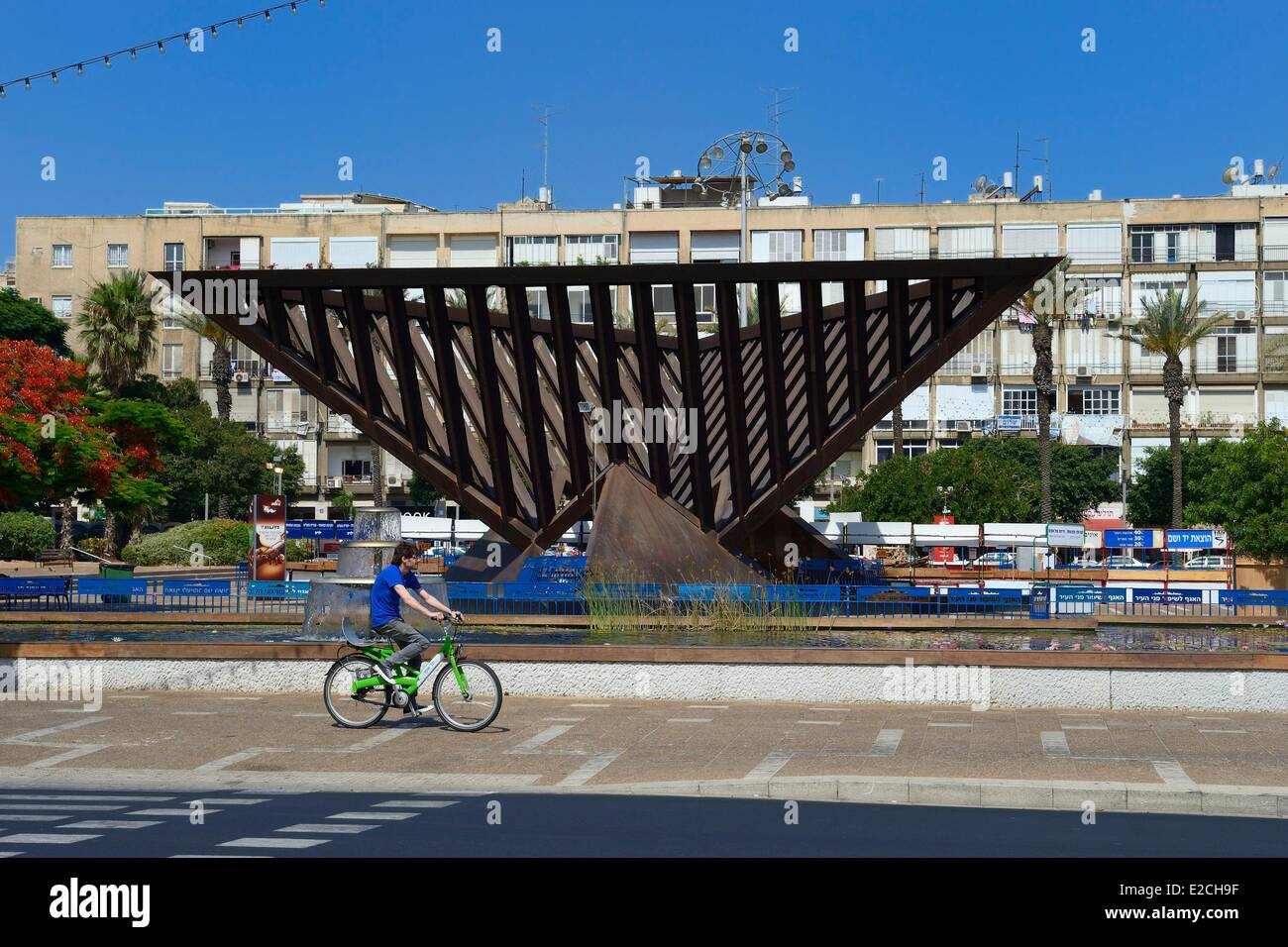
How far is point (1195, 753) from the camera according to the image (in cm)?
1253

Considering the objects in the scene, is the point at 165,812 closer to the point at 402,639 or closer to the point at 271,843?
the point at 271,843

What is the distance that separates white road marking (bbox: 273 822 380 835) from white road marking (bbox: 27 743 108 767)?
3788 mm

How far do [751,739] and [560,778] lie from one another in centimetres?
248

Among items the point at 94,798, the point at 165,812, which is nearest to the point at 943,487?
the point at 94,798

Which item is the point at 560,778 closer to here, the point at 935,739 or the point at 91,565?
the point at 935,739

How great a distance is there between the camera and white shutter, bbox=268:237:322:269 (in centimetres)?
8469

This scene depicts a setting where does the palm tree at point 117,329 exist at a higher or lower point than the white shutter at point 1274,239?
lower

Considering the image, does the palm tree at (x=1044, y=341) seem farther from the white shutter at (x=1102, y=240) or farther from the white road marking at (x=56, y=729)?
the white road marking at (x=56, y=729)

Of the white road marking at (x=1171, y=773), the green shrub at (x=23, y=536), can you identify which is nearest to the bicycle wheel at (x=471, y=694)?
the white road marking at (x=1171, y=773)

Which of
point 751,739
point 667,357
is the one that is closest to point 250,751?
point 751,739

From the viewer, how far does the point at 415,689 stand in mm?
13984

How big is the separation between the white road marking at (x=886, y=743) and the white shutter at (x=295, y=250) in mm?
75128

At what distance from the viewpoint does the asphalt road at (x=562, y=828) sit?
8.70 meters

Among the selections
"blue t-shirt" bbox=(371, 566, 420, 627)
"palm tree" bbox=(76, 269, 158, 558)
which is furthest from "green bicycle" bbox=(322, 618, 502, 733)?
"palm tree" bbox=(76, 269, 158, 558)
